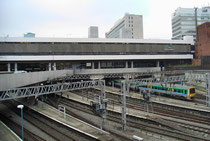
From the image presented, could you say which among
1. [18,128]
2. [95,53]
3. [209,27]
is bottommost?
[18,128]


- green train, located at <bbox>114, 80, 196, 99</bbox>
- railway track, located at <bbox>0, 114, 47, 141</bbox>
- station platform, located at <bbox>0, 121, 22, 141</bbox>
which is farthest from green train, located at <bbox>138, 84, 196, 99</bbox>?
station platform, located at <bbox>0, 121, 22, 141</bbox>

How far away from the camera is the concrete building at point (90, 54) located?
165ft

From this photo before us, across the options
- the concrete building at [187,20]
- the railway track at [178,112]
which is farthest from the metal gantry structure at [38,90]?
the concrete building at [187,20]

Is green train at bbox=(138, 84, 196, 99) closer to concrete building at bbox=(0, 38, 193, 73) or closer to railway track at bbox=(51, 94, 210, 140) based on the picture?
railway track at bbox=(51, 94, 210, 140)

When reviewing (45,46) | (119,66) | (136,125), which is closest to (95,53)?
(119,66)

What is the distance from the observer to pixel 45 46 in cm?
5169

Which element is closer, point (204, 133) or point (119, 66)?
point (204, 133)

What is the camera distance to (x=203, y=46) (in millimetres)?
57469

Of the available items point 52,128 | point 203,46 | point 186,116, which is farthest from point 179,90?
point 203,46

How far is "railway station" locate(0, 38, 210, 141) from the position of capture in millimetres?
17672

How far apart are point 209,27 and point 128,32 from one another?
43.7m

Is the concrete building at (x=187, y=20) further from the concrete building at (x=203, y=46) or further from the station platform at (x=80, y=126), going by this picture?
the station platform at (x=80, y=126)

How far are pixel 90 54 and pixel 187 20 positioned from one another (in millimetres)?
67982

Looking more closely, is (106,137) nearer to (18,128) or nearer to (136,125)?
(136,125)
